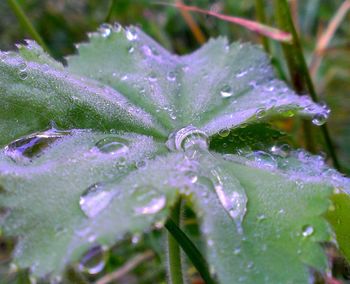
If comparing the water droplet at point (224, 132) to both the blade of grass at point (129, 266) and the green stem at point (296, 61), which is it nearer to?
the green stem at point (296, 61)

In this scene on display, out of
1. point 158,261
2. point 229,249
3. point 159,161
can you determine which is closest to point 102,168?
point 159,161

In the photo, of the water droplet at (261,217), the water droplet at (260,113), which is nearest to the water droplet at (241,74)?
the water droplet at (260,113)

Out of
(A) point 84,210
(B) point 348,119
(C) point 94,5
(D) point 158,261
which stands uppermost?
(C) point 94,5

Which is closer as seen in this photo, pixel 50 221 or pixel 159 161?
pixel 50 221

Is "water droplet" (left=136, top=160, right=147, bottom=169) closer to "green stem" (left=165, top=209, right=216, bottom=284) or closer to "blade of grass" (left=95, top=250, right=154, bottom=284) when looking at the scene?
"green stem" (left=165, top=209, right=216, bottom=284)

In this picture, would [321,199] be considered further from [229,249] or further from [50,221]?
[50,221]

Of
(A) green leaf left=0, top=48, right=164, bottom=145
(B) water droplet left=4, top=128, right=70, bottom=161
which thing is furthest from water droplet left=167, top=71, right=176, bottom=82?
(B) water droplet left=4, top=128, right=70, bottom=161
